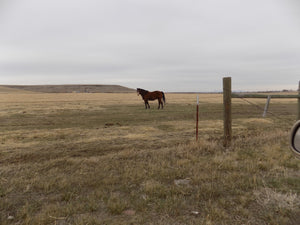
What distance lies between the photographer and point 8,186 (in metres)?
3.42

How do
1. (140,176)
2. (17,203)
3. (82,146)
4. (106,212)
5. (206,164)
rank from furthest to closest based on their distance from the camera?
(82,146) < (206,164) < (140,176) < (17,203) < (106,212)

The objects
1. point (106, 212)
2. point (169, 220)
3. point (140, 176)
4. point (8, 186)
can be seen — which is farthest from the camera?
point (140, 176)

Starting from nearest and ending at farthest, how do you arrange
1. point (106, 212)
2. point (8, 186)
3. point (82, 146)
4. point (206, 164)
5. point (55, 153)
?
point (106, 212) < point (8, 186) < point (206, 164) < point (55, 153) < point (82, 146)

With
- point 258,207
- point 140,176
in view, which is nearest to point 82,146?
point 140,176

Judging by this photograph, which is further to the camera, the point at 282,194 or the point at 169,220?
the point at 282,194

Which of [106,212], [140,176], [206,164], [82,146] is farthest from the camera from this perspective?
[82,146]

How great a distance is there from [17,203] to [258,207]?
11.7 feet

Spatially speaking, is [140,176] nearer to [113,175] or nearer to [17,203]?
[113,175]

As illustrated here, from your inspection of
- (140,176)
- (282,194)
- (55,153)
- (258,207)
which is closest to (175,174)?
(140,176)

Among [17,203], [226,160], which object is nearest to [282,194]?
[226,160]

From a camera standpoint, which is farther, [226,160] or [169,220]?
[226,160]

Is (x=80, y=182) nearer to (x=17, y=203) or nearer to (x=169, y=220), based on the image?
(x=17, y=203)

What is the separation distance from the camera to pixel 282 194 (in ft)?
10.1

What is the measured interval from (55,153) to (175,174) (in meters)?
3.64
